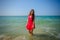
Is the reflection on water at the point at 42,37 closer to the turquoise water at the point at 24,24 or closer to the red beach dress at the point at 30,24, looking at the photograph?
the turquoise water at the point at 24,24

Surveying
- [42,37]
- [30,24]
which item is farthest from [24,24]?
[42,37]

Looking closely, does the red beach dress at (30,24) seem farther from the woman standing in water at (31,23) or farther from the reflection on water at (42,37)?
the reflection on water at (42,37)

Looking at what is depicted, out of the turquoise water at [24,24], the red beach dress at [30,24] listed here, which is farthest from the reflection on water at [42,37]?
the red beach dress at [30,24]

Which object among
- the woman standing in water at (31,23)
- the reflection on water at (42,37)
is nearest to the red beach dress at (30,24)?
the woman standing in water at (31,23)

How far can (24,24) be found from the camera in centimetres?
191

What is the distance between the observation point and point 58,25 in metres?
1.94

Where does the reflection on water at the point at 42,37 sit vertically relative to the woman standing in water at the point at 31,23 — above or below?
below

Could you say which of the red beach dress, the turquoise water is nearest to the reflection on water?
the turquoise water

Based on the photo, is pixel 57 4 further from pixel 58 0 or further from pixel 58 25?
pixel 58 25

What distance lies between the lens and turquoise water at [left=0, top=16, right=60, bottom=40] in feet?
6.26

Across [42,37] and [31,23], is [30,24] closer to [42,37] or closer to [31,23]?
[31,23]

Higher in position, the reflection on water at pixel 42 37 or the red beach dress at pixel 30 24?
the red beach dress at pixel 30 24

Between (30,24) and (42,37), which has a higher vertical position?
(30,24)

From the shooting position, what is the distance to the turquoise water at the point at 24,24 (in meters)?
1.91
